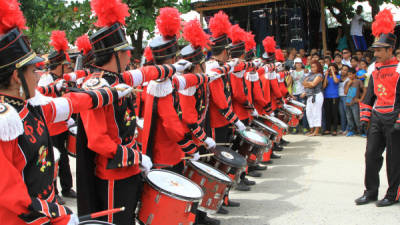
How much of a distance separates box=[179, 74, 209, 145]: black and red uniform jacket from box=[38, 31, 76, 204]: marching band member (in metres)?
1.77

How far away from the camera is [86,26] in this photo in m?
10.8

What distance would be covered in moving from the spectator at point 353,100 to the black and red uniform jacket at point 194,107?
22.4 feet

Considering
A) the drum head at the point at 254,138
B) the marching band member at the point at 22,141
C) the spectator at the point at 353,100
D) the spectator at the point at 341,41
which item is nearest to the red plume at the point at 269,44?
the spectator at the point at 353,100

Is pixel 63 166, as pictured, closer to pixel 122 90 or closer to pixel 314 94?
pixel 122 90

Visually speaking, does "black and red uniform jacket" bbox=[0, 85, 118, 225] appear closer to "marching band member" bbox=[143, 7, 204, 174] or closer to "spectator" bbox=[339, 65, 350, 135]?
"marching band member" bbox=[143, 7, 204, 174]

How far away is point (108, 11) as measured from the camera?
3.06 metres

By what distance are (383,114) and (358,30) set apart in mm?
8677

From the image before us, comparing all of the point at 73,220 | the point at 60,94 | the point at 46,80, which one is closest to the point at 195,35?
the point at 60,94

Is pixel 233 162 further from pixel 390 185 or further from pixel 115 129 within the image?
pixel 390 185

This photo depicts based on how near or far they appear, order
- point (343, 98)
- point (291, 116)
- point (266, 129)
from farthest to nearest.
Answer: point (343, 98)
point (291, 116)
point (266, 129)

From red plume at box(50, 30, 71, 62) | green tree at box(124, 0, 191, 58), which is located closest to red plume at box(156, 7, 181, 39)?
red plume at box(50, 30, 71, 62)

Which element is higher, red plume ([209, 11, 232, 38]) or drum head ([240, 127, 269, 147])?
red plume ([209, 11, 232, 38])

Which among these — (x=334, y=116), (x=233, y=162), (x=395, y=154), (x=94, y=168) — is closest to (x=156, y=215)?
(x=94, y=168)

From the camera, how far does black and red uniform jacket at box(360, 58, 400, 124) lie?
15.8ft
